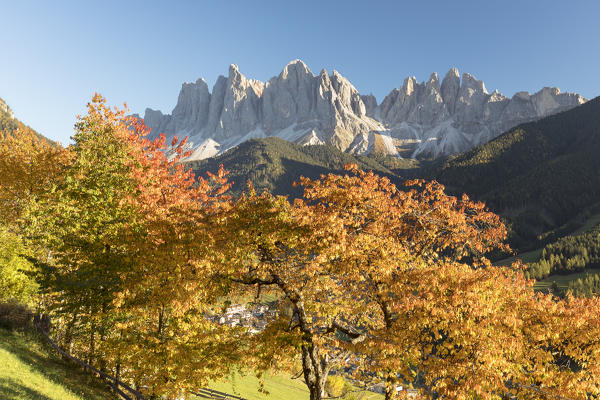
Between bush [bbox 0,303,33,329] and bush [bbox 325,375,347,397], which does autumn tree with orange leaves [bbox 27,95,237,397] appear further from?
bush [bbox 325,375,347,397]

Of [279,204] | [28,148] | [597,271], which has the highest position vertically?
[28,148]

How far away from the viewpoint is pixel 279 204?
14789 mm

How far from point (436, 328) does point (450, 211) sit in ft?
23.5

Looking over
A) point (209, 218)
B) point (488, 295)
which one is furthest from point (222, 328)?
point (488, 295)

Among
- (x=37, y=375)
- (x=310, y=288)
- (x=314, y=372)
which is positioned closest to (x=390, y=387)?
(x=314, y=372)

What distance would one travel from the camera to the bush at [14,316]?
23.4m

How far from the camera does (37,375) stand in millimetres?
16734

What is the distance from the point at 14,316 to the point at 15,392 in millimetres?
15272

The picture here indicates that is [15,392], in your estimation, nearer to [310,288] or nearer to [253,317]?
[310,288]

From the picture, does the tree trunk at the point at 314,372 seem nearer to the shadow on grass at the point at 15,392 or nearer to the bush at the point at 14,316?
the shadow on grass at the point at 15,392

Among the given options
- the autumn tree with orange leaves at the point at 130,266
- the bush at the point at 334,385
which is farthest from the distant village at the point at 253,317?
the bush at the point at 334,385

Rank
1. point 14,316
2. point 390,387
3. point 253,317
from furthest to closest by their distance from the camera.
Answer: point 253,317
point 14,316
point 390,387

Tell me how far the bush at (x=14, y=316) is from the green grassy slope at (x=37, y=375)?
1.58 metres

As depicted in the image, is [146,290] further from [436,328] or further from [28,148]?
[28,148]
